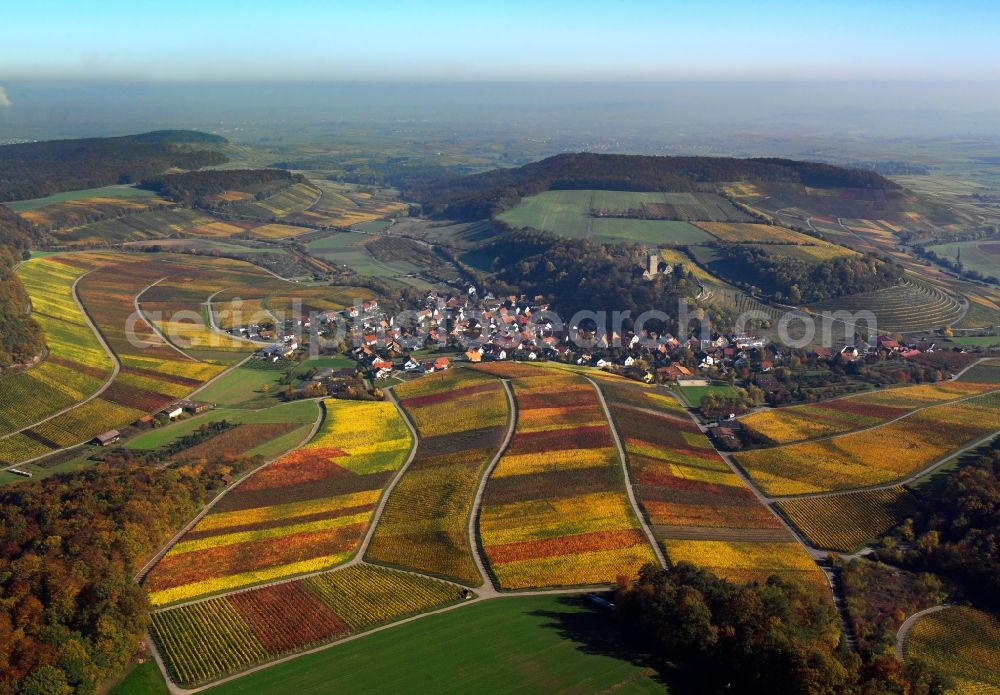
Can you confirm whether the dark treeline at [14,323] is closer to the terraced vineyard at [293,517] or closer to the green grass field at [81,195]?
the terraced vineyard at [293,517]

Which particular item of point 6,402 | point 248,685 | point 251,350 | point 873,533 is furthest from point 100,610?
point 251,350

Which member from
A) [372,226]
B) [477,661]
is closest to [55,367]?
[477,661]

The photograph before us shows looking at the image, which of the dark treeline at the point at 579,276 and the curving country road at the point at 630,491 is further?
the dark treeline at the point at 579,276

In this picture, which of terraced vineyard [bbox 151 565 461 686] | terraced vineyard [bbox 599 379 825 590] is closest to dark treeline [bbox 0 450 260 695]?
terraced vineyard [bbox 151 565 461 686]

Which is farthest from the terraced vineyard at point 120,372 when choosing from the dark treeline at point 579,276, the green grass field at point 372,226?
the green grass field at point 372,226

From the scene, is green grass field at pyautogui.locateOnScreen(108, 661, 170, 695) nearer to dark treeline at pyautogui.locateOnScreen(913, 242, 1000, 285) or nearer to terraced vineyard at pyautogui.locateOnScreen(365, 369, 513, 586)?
terraced vineyard at pyautogui.locateOnScreen(365, 369, 513, 586)

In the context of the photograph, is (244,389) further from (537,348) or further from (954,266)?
(954,266)

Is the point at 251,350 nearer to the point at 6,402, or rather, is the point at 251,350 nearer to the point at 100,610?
the point at 6,402
